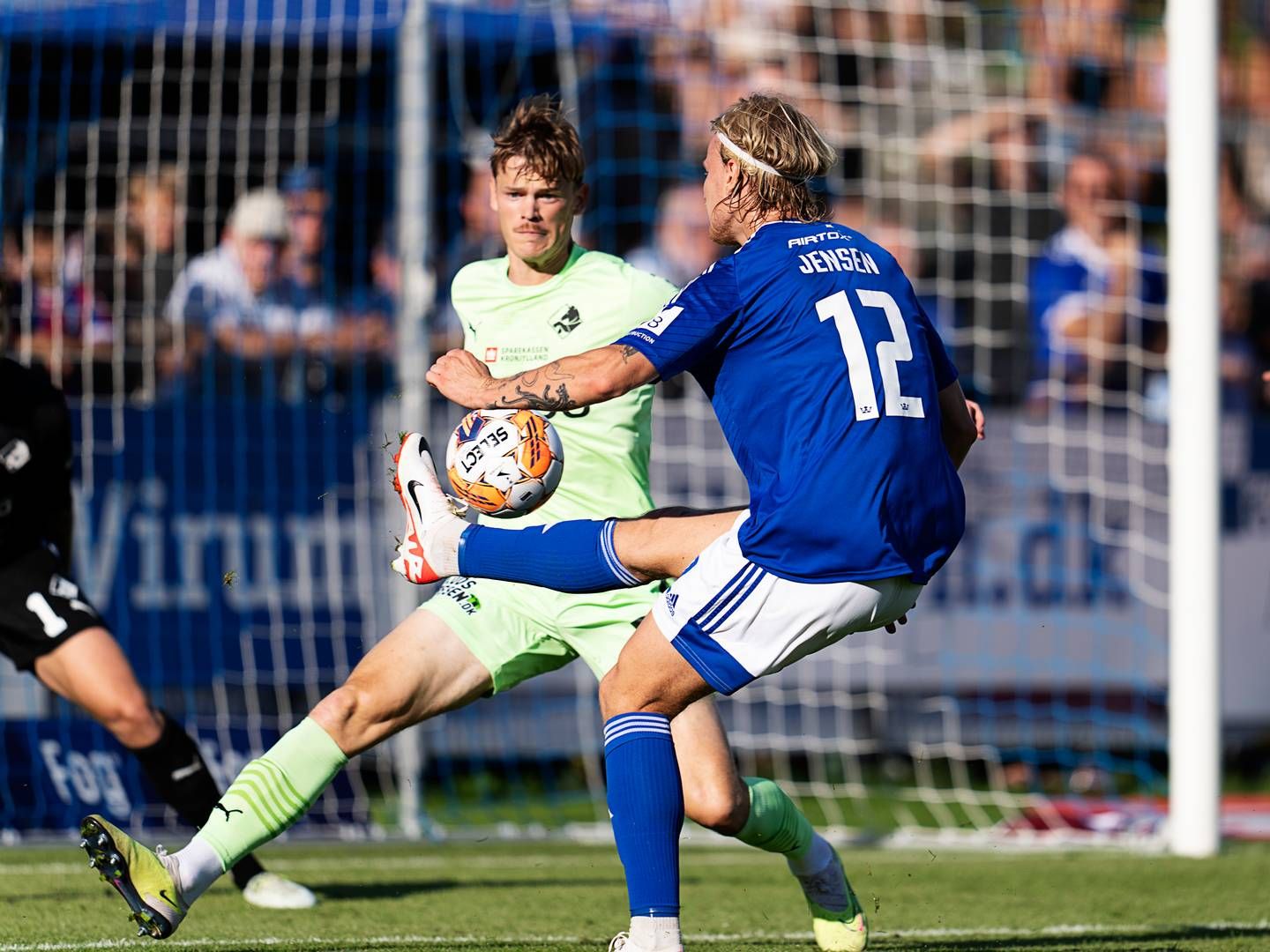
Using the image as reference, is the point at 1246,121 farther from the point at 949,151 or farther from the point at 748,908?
the point at 748,908

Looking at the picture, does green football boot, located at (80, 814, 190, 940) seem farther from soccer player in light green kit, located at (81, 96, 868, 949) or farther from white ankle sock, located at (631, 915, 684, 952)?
white ankle sock, located at (631, 915, 684, 952)

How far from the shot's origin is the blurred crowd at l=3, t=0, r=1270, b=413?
9188 mm

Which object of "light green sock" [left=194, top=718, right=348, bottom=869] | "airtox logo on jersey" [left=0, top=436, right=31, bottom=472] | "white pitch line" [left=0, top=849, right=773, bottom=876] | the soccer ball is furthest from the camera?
"white pitch line" [left=0, top=849, right=773, bottom=876]

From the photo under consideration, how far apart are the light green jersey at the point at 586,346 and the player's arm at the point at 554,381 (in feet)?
2.93

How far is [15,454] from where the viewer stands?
21.3 feet

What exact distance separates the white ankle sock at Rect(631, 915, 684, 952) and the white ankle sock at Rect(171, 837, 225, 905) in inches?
45.8

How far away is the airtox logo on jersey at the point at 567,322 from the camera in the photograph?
17.6 feet

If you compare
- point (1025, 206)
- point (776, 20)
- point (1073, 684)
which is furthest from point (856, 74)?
point (1073, 684)

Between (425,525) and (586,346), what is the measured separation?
91 cm

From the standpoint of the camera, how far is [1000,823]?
9219 mm

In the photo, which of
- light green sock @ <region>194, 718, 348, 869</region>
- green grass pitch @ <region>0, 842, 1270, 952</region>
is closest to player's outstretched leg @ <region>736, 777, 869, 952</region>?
green grass pitch @ <region>0, 842, 1270, 952</region>

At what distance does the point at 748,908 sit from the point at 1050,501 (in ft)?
12.9

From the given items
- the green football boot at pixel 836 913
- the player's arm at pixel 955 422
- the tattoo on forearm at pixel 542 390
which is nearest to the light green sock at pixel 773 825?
the green football boot at pixel 836 913

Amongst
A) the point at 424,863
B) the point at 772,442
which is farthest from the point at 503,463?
the point at 424,863
